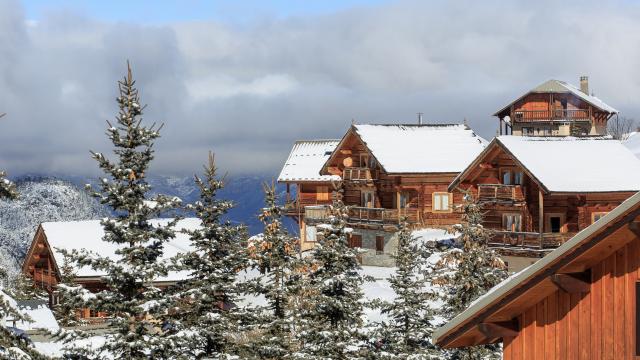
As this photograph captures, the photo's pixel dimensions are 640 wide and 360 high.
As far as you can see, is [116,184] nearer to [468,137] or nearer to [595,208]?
[595,208]

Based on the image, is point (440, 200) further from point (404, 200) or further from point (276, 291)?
point (276, 291)

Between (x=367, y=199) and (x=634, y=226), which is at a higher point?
(x=634, y=226)

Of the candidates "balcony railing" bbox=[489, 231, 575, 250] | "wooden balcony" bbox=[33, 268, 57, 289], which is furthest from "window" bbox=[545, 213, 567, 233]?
"wooden balcony" bbox=[33, 268, 57, 289]

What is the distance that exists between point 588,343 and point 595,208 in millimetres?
36307

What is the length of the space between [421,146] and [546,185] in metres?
16.2

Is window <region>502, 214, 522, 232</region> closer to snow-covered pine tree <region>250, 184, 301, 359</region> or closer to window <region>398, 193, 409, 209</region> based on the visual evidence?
window <region>398, 193, 409, 209</region>

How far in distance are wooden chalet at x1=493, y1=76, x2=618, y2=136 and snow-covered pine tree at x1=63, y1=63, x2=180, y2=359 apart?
71760 millimetres

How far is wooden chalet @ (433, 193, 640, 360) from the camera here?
939cm

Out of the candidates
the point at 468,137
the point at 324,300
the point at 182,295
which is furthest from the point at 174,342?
the point at 468,137

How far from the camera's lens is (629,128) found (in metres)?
141

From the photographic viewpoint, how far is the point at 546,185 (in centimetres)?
4244

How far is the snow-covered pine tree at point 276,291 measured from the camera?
89.9 feet

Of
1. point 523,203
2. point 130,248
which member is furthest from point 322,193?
point 130,248

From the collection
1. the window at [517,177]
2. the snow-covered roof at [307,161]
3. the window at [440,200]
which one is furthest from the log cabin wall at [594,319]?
the snow-covered roof at [307,161]
